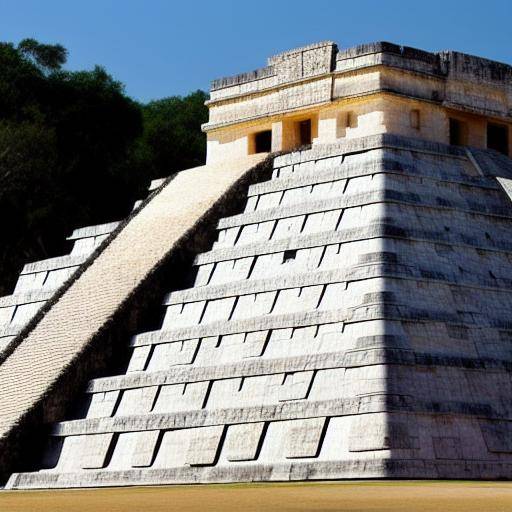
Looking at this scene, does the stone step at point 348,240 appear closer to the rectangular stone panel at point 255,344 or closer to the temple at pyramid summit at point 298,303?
the temple at pyramid summit at point 298,303

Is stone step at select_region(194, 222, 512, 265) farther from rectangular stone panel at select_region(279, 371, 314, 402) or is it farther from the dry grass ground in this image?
the dry grass ground

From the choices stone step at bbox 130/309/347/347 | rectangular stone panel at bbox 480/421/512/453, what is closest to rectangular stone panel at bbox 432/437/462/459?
rectangular stone panel at bbox 480/421/512/453

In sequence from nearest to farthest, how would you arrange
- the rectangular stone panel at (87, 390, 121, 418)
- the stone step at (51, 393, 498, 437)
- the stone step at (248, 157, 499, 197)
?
the stone step at (51, 393, 498, 437), the rectangular stone panel at (87, 390, 121, 418), the stone step at (248, 157, 499, 197)

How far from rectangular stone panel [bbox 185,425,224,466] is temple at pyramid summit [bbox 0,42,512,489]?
0.02 m

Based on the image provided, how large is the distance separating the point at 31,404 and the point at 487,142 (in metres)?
12.2

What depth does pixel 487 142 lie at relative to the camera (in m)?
33.7

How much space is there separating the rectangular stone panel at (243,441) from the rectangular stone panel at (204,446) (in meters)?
0.21

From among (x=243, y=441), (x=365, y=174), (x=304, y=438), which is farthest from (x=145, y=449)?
(x=365, y=174)

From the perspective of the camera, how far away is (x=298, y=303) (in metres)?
26.8

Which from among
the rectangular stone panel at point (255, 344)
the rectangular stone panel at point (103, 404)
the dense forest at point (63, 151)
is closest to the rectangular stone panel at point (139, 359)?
the rectangular stone panel at point (103, 404)

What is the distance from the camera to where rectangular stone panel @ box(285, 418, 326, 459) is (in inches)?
936

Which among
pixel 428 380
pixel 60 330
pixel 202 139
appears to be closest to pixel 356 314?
pixel 428 380

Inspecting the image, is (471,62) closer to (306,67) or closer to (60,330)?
(306,67)

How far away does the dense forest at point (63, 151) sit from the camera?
42719 millimetres
